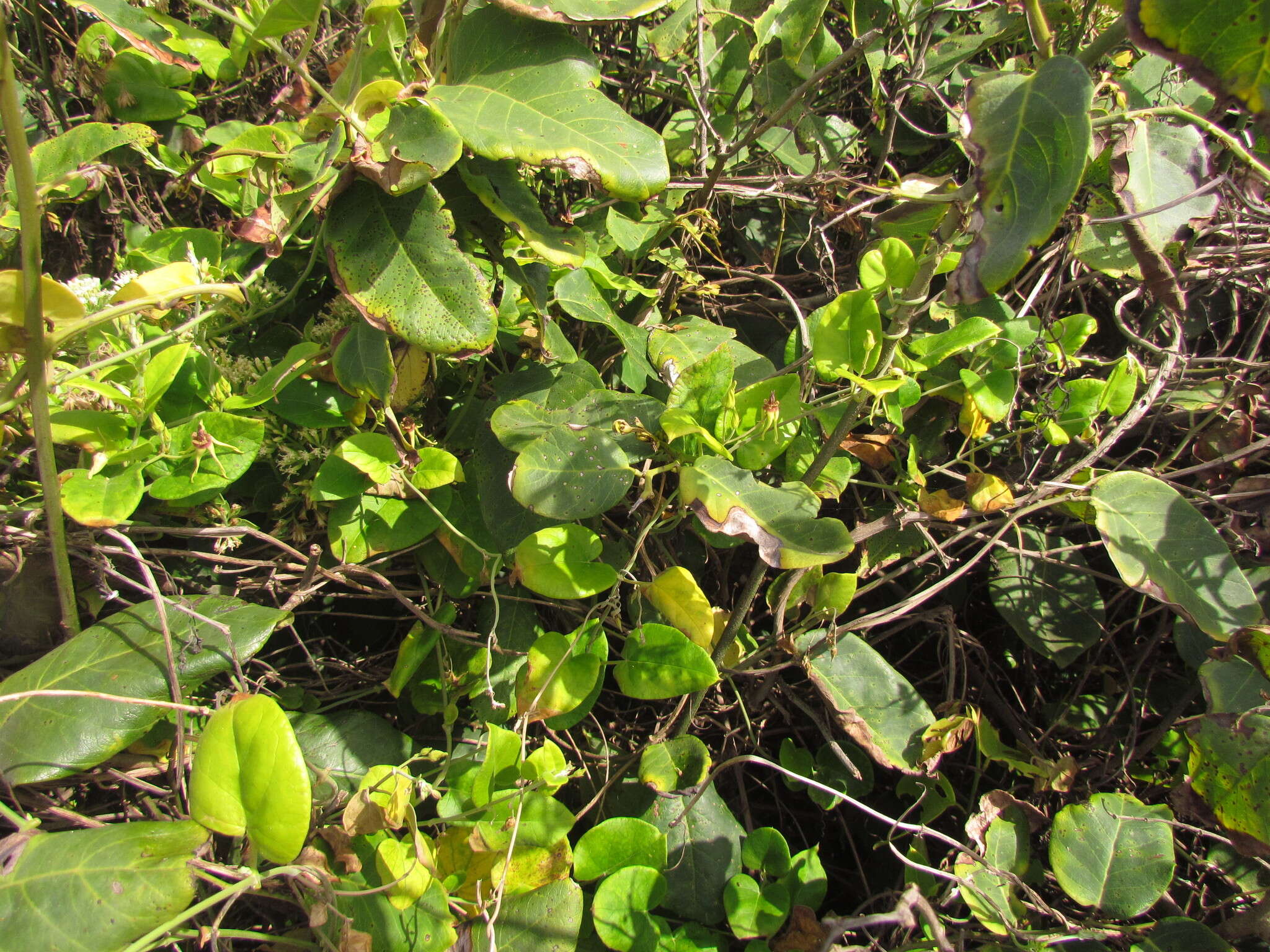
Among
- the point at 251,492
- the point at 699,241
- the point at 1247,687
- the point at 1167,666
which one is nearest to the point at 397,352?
the point at 251,492

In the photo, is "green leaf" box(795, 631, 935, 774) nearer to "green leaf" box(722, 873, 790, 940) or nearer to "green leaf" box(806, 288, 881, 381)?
"green leaf" box(722, 873, 790, 940)

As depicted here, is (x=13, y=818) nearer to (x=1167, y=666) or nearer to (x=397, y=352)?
(x=397, y=352)

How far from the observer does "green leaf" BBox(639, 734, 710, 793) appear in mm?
892

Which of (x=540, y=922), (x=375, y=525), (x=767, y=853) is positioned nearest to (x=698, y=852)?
(x=767, y=853)

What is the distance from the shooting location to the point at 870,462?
1.04 meters

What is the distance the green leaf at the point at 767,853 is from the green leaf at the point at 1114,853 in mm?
311

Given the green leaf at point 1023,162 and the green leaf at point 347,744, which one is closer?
the green leaf at point 1023,162

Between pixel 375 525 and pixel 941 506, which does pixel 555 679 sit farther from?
pixel 941 506

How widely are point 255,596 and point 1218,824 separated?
1272 millimetres

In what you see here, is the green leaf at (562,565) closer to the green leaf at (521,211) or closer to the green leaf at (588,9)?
the green leaf at (521,211)

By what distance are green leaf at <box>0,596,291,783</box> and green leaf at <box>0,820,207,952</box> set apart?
0.36 feet

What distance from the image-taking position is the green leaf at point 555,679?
2.79 feet

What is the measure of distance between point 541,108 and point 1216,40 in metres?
0.62

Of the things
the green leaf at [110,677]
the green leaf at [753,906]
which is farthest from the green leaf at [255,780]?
the green leaf at [753,906]
